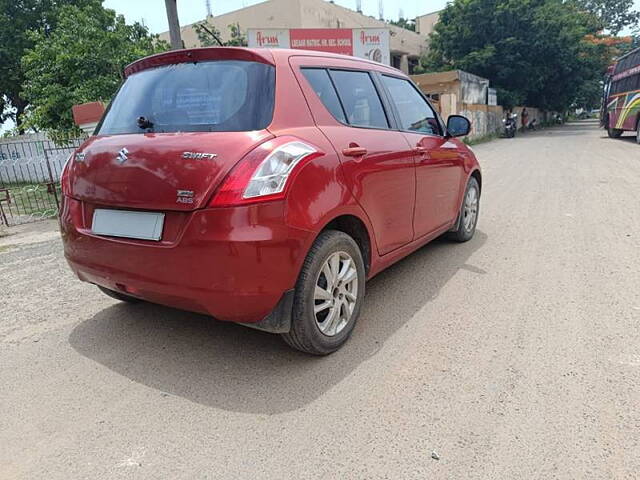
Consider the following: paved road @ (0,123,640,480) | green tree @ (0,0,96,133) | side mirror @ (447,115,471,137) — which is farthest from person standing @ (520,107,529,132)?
paved road @ (0,123,640,480)

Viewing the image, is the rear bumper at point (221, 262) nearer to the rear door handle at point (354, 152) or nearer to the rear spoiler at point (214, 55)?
the rear door handle at point (354, 152)

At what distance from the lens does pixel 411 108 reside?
4.00 metres

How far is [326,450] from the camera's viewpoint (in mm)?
2068

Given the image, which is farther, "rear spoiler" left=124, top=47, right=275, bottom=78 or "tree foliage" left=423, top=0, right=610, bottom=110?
"tree foliage" left=423, top=0, right=610, bottom=110

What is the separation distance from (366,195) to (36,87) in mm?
13073

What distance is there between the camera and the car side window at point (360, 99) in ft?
10.3

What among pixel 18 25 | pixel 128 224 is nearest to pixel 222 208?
pixel 128 224

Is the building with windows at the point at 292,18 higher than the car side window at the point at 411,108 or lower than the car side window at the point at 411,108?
higher

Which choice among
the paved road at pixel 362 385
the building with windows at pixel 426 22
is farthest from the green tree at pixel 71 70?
the building with windows at pixel 426 22

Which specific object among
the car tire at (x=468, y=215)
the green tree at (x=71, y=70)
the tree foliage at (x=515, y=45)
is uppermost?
the tree foliage at (x=515, y=45)

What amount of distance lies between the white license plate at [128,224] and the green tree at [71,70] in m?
10.5

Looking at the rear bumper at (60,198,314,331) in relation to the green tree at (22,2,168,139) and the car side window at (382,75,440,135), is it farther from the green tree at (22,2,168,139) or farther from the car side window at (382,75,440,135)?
the green tree at (22,2,168,139)

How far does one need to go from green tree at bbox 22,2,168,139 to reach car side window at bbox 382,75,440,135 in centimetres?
1034

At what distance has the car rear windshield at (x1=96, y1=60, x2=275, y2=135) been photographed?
8.16ft
